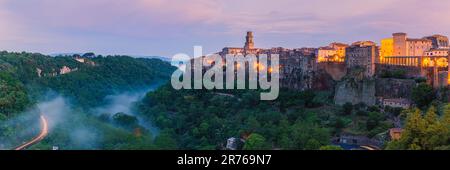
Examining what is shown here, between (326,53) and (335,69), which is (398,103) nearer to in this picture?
(335,69)

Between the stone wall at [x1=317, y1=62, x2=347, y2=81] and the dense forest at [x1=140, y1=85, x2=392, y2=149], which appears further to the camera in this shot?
the stone wall at [x1=317, y1=62, x2=347, y2=81]

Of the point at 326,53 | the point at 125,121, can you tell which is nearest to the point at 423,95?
the point at 326,53

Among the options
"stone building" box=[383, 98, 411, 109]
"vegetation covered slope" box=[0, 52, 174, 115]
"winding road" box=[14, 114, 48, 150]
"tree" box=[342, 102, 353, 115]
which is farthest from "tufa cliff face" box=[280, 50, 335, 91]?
"winding road" box=[14, 114, 48, 150]

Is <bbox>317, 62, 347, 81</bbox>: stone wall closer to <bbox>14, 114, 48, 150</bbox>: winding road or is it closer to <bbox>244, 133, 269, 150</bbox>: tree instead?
<bbox>244, 133, 269, 150</bbox>: tree
